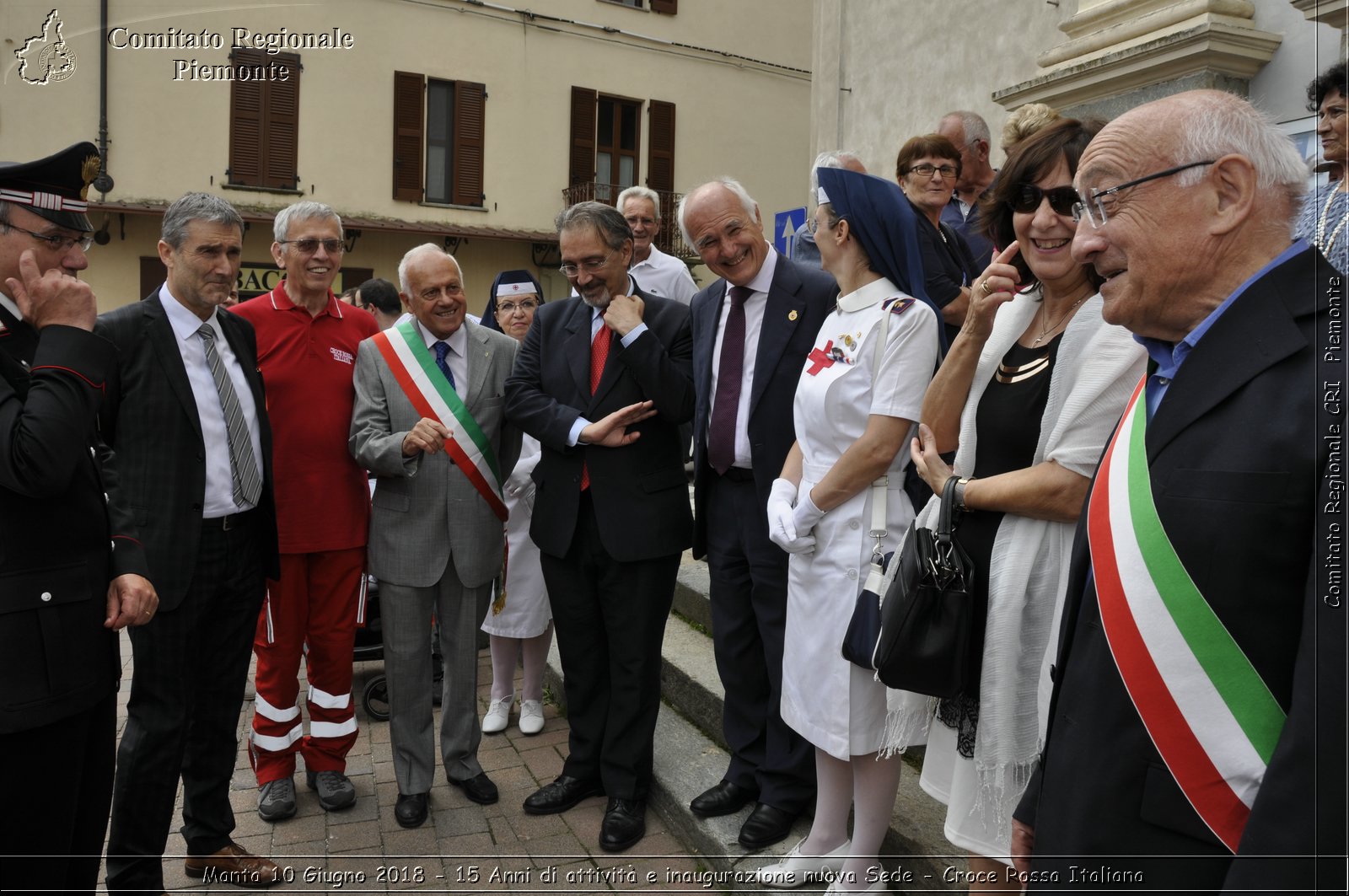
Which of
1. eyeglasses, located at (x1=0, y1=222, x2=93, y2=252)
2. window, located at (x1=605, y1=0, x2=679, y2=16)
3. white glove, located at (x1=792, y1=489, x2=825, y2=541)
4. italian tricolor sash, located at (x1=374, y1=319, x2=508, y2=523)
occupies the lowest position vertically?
white glove, located at (x1=792, y1=489, x2=825, y2=541)

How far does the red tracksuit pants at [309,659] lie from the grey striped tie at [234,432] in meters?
0.43

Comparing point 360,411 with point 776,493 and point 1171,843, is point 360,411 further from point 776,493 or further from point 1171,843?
point 1171,843

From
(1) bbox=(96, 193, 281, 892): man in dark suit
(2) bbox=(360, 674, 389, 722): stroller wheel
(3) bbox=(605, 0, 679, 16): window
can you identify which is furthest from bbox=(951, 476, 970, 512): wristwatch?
(3) bbox=(605, 0, 679, 16): window

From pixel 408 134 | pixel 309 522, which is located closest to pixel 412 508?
pixel 309 522

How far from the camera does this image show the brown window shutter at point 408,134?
54.2ft

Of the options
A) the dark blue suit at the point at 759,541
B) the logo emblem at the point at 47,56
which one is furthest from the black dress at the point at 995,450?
the logo emblem at the point at 47,56

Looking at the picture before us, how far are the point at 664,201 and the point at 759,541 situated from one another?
16.5 meters

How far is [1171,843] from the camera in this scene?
4.39 ft

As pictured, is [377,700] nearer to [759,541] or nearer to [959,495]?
[759,541]

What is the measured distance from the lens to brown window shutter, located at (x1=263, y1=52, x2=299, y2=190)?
15613mm

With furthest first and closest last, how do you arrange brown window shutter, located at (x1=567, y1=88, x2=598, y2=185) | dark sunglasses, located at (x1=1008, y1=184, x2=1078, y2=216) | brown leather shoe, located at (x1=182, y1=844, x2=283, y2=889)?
brown window shutter, located at (x1=567, y1=88, x2=598, y2=185) → brown leather shoe, located at (x1=182, y1=844, x2=283, y2=889) → dark sunglasses, located at (x1=1008, y1=184, x2=1078, y2=216)

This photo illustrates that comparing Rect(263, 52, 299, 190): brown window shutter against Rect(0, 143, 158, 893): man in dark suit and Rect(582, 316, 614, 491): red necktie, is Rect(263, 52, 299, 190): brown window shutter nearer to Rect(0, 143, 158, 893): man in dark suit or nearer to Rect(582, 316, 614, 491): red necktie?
Rect(582, 316, 614, 491): red necktie

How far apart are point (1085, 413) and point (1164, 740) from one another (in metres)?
0.88

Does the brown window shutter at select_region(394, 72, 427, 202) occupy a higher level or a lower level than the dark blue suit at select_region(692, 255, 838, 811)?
higher
